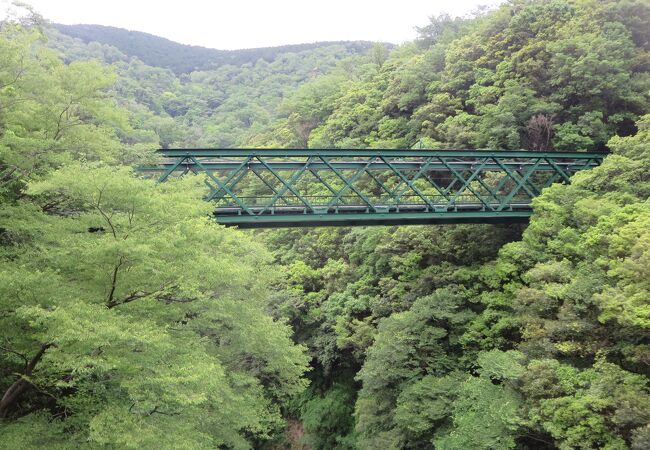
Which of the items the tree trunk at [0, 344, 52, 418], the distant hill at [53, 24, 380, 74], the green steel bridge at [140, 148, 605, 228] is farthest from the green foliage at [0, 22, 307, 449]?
the distant hill at [53, 24, 380, 74]

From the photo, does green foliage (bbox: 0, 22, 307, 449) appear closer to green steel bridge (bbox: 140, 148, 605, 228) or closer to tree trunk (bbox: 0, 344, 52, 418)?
tree trunk (bbox: 0, 344, 52, 418)

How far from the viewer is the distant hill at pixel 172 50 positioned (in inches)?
4540

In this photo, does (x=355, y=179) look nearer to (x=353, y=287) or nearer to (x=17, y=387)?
(x=353, y=287)

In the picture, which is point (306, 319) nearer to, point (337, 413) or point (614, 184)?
point (337, 413)

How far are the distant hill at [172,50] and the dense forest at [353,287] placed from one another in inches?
3803

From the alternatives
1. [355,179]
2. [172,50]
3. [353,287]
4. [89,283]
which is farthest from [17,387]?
[172,50]

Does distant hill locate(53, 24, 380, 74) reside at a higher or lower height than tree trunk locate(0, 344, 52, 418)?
higher

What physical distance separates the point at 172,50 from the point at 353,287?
124 metres

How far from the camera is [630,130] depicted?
23.2 metres

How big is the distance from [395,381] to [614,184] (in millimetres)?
10795

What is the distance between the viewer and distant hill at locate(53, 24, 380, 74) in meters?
115

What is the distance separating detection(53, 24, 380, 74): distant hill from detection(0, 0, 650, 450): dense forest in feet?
317

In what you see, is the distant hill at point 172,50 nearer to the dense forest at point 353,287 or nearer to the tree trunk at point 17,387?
the dense forest at point 353,287

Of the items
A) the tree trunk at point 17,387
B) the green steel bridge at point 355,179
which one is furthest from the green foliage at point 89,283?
the green steel bridge at point 355,179
